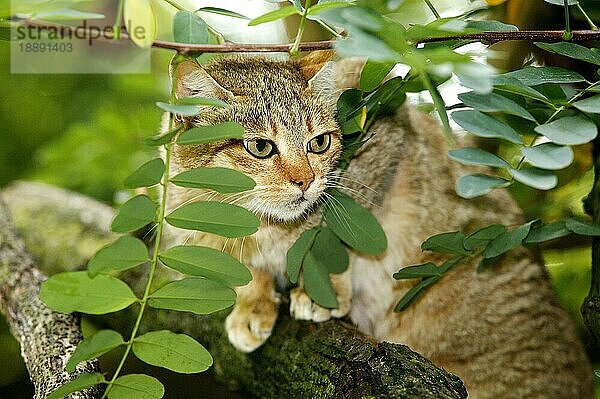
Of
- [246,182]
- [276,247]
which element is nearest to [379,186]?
[276,247]

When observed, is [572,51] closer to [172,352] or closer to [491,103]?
[491,103]

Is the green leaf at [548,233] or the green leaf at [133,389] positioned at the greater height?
the green leaf at [548,233]

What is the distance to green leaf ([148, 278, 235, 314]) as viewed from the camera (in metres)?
1.06

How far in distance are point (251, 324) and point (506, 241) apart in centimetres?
78

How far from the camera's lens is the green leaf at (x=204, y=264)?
1062mm

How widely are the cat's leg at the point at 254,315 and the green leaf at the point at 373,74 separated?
2.25 feet

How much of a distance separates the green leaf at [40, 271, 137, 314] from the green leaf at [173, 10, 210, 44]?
15.0 inches

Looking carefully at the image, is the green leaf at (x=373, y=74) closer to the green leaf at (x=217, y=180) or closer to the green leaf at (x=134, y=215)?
the green leaf at (x=217, y=180)

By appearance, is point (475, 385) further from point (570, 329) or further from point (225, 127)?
point (225, 127)

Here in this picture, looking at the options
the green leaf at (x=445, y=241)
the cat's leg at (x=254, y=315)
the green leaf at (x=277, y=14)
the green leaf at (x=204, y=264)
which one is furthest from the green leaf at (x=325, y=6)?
the cat's leg at (x=254, y=315)

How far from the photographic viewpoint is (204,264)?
1.06m

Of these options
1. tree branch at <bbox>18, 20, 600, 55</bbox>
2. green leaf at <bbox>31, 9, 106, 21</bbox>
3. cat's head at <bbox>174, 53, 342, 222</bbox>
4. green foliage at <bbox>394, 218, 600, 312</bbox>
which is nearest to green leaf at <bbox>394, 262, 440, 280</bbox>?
green foliage at <bbox>394, 218, 600, 312</bbox>

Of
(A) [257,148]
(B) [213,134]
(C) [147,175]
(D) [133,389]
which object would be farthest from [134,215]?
(A) [257,148]

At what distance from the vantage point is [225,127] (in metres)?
1.00
